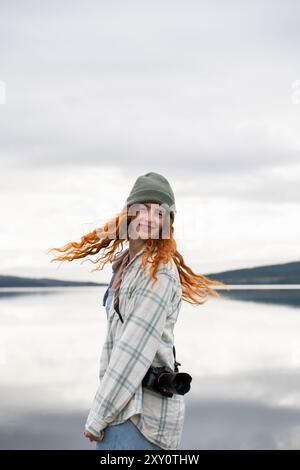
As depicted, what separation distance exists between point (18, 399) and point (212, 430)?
4.91 m

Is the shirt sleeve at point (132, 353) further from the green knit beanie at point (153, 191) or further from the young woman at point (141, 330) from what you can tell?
the green knit beanie at point (153, 191)

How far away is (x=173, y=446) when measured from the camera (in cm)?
368

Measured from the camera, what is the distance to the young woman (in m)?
3.56

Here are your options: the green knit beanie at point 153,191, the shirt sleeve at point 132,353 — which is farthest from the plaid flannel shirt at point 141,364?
the green knit beanie at point 153,191

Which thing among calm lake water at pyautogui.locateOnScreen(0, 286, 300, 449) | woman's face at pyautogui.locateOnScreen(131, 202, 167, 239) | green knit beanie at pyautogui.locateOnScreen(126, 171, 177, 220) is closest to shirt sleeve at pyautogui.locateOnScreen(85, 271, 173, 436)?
woman's face at pyautogui.locateOnScreen(131, 202, 167, 239)

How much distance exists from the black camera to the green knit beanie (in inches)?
35.2

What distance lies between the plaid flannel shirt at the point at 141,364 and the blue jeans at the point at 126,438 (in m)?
0.03

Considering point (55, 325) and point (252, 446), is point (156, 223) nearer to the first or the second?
point (252, 446)

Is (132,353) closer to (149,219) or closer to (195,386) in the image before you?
(149,219)

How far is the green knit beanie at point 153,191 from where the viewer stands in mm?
3734

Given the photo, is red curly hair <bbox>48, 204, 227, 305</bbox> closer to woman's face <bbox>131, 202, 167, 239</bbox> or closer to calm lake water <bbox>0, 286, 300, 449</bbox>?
woman's face <bbox>131, 202, 167, 239</bbox>

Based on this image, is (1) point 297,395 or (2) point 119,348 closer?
(2) point 119,348

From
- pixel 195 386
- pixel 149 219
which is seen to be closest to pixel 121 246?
pixel 149 219

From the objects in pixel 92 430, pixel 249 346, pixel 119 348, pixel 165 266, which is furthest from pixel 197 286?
pixel 249 346
